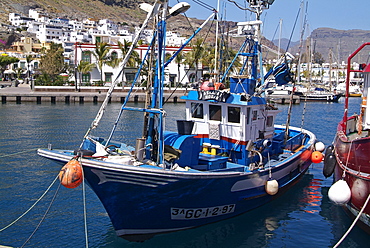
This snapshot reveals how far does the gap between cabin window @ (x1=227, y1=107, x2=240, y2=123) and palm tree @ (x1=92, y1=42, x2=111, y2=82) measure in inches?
1963

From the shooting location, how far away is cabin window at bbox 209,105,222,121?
14.6 meters

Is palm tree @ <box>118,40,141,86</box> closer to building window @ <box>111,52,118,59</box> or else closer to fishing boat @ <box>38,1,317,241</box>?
building window @ <box>111,52,118,59</box>

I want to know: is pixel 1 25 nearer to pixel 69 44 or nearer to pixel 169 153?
pixel 69 44

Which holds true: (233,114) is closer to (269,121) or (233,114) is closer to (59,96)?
(269,121)

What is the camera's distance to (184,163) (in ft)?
41.6

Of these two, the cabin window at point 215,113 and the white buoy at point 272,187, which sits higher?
the cabin window at point 215,113

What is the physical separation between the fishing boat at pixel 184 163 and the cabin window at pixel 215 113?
37mm

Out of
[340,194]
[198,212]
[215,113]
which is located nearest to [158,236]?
[198,212]

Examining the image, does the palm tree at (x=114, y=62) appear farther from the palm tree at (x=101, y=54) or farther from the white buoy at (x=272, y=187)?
the white buoy at (x=272, y=187)

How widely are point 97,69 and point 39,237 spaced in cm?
5390

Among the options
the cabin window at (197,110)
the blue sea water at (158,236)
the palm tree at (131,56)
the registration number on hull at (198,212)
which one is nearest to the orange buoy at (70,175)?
the blue sea water at (158,236)

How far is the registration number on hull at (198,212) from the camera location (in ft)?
39.5

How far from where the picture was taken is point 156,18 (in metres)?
11.8

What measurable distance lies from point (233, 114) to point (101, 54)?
5029cm
